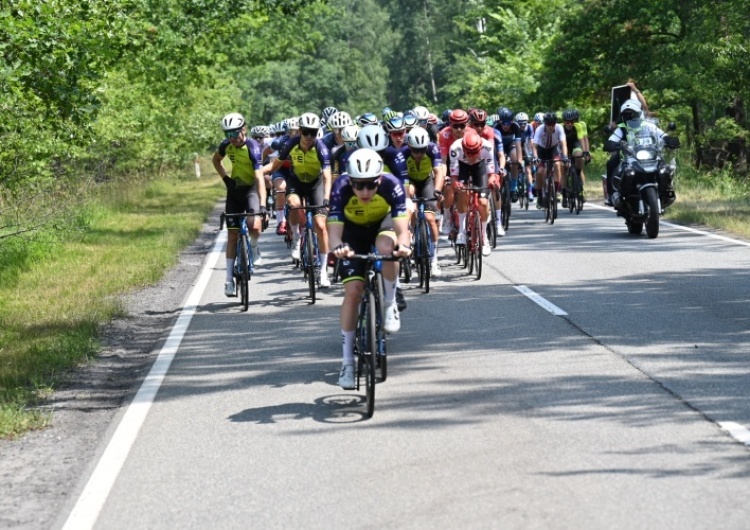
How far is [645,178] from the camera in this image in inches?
768

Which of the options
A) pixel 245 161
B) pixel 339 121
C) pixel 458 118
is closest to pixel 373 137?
pixel 245 161

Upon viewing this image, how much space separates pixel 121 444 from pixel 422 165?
801cm

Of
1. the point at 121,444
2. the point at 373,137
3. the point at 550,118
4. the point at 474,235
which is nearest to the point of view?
the point at 121,444

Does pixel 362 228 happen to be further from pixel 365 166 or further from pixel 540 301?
pixel 540 301

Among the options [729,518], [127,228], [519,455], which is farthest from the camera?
[127,228]

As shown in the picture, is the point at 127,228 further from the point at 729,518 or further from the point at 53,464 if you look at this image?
the point at 729,518

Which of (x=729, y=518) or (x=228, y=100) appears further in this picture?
(x=228, y=100)

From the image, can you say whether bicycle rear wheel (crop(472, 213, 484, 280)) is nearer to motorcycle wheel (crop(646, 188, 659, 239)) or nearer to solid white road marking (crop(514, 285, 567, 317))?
solid white road marking (crop(514, 285, 567, 317))

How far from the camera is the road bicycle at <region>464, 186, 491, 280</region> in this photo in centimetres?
1597

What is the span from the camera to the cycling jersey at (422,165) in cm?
1538

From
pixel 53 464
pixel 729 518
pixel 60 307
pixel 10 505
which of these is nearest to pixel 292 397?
pixel 53 464

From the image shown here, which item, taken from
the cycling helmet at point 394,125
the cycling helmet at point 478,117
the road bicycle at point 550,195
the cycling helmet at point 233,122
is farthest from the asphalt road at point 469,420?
the road bicycle at point 550,195

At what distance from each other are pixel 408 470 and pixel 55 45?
364 inches

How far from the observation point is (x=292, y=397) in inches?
367
